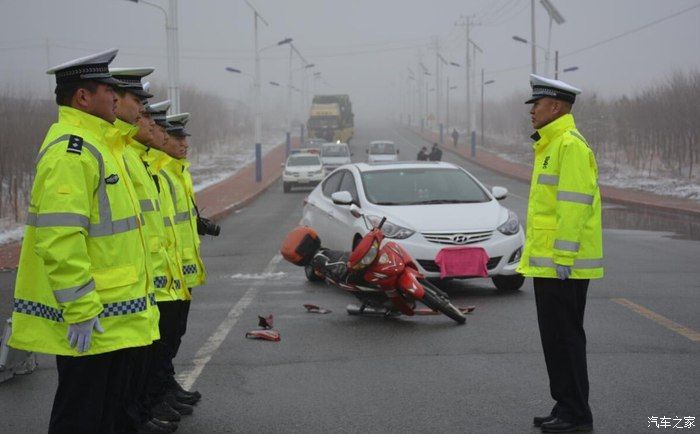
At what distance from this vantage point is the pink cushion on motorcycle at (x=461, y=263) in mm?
10219

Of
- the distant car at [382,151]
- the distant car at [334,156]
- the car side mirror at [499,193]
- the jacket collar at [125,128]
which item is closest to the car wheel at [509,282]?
the car side mirror at [499,193]

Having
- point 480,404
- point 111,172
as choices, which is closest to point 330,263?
point 480,404

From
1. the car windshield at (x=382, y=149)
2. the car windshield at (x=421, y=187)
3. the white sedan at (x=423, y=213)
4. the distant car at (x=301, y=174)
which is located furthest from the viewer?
the car windshield at (x=382, y=149)

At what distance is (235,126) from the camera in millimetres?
99188

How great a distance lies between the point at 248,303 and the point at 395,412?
4.60 meters

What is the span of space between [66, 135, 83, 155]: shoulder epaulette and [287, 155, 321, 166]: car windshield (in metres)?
33.3

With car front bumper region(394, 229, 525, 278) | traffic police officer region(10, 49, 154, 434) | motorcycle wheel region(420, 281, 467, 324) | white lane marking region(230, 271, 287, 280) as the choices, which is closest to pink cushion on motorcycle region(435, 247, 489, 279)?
car front bumper region(394, 229, 525, 278)

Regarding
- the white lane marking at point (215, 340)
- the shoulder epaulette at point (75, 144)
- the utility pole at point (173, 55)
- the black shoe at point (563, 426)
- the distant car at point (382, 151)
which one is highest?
the utility pole at point (173, 55)

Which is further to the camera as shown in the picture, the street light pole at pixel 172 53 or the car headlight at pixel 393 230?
the street light pole at pixel 172 53

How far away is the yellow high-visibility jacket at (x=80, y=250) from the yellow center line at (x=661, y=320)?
5.37 metres

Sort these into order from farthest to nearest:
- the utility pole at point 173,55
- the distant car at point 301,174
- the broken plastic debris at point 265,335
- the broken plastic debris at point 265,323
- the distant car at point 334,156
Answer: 1. the distant car at point 334,156
2. the distant car at point 301,174
3. the utility pole at point 173,55
4. the broken plastic debris at point 265,323
5. the broken plastic debris at point 265,335

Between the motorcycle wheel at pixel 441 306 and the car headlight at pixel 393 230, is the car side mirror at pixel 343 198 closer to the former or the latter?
the car headlight at pixel 393 230

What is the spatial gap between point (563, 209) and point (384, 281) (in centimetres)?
360

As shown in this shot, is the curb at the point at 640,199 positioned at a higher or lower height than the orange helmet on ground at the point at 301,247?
A: lower
